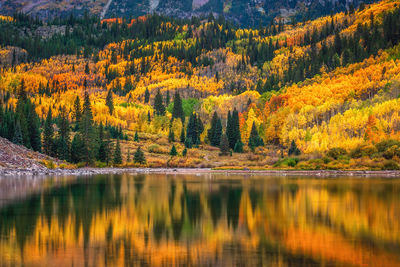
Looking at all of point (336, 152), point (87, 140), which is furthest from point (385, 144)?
point (87, 140)

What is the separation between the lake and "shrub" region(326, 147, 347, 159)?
60.1 meters

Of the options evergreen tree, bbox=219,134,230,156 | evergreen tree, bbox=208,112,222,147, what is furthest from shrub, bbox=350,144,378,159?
evergreen tree, bbox=208,112,222,147

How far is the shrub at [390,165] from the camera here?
9606cm

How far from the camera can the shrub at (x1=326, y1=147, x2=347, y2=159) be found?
352ft

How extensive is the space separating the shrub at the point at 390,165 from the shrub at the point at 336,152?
11.5m

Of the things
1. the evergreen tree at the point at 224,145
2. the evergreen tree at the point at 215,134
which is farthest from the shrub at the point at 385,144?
the evergreen tree at the point at 215,134

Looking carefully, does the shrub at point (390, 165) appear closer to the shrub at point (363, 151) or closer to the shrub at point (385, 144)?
the shrub at point (385, 144)

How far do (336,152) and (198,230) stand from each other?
273 feet

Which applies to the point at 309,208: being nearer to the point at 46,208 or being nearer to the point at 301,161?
the point at 46,208

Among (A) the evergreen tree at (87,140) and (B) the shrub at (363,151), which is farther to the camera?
(A) the evergreen tree at (87,140)

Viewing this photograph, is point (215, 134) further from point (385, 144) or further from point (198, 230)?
point (198, 230)

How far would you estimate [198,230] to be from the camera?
29609mm

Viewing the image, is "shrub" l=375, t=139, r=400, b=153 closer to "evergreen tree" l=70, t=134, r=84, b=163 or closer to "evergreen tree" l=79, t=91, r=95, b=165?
"evergreen tree" l=79, t=91, r=95, b=165

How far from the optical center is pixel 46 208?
38281 mm
